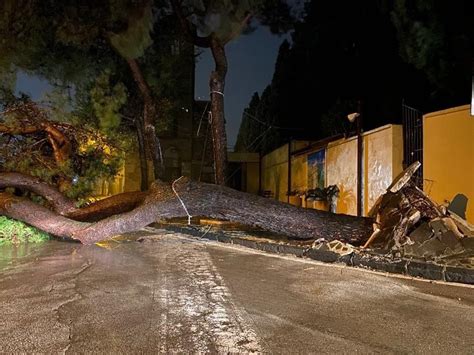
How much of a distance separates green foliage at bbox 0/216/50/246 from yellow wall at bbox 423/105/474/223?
9.18 metres

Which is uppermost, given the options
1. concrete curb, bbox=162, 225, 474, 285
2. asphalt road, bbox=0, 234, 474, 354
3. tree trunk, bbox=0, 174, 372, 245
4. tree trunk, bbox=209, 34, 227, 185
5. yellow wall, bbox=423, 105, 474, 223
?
tree trunk, bbox=209, 34, 227, 185

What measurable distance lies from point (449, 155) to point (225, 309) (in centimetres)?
670

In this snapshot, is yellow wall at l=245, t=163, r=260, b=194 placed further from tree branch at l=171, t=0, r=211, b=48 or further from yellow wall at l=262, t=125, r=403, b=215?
tree branch at l=171, t=0, r=211, b=48

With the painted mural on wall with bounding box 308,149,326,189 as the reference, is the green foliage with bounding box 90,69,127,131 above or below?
above

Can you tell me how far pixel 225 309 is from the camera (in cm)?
496

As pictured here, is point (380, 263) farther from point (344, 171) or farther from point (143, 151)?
point (143, 151)

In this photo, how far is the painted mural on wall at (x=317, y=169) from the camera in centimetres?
1631

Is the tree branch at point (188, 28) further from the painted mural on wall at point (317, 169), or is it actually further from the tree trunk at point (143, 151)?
the tree trunk at point (143, 151)

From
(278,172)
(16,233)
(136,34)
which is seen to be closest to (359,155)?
(136,34)

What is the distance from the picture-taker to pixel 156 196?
930 centimetres

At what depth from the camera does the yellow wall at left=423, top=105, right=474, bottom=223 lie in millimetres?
9211

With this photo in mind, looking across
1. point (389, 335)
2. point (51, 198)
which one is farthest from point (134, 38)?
point (389, 335)

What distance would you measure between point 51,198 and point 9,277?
4.89 meters

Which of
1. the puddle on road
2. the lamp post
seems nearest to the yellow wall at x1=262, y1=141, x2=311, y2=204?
the lamp post
